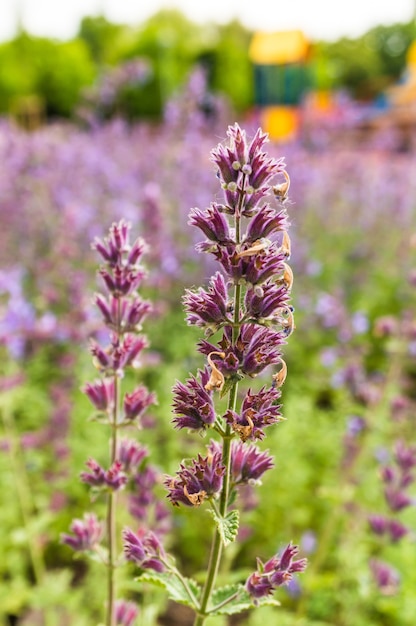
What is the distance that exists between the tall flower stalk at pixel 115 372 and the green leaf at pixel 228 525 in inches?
16.6

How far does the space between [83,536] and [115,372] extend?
487 mm

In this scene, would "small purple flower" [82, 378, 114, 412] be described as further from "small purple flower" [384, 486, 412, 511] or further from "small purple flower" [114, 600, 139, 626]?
"small purple flower" [384, 486, 412, 511]

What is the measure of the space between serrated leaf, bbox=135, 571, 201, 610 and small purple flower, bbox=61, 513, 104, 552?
33 centimetres

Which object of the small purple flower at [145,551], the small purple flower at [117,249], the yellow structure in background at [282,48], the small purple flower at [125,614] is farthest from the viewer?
the yellow structure in background at [282,48]

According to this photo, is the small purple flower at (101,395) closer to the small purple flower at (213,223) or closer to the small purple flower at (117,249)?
the small purple flower at (117,249)

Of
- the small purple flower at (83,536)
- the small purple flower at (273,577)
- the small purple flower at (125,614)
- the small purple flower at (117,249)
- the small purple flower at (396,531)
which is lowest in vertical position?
the small purple flower at (396,531)

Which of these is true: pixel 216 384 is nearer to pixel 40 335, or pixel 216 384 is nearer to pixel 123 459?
pixel 123 459

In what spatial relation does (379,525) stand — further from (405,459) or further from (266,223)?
(266,223)

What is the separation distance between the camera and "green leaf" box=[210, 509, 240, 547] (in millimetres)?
1193

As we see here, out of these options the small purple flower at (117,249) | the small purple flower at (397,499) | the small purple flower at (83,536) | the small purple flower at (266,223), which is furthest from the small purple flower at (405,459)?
the small purple flower at (266,223)

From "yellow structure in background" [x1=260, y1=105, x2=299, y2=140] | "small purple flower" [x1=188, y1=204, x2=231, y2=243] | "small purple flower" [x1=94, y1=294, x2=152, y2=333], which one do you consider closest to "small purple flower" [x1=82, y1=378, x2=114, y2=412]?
"small purple flower" [x1=94, y1=294, x2=152, y2=333]

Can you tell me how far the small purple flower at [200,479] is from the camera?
1.29m

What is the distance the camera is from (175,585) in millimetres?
1443

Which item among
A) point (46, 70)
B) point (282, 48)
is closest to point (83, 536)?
point (282, 48)
